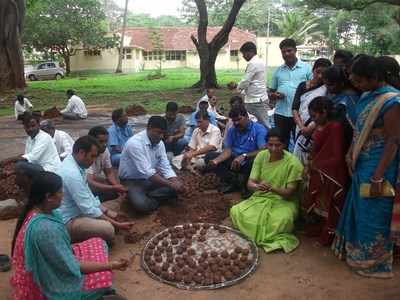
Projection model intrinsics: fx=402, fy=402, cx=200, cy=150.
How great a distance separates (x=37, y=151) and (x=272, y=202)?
2678 millimetres

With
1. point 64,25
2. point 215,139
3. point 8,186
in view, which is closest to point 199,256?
point 215,139

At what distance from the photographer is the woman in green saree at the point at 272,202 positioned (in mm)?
3729

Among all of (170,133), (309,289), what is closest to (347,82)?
(309,289)

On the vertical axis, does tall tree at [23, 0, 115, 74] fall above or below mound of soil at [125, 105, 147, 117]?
above

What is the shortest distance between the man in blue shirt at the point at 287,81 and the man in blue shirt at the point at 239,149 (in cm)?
37

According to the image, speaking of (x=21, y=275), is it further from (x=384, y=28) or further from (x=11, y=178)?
(x=384, y=28)

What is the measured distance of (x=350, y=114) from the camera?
3.35 metres

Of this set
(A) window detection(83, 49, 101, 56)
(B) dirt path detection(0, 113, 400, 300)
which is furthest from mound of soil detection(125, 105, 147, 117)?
(A) window detection(83, 49, 101, 56)

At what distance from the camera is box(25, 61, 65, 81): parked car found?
27125mm

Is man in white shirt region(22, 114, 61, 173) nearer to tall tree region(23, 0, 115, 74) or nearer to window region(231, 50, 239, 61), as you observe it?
tall tree region(23, 0, 115, 74)

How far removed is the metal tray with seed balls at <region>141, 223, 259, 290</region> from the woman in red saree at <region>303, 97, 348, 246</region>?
701 millimetres

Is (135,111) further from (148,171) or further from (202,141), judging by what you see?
(148,171)

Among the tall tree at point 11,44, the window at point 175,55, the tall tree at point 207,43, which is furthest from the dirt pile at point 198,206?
the window at point 175,55

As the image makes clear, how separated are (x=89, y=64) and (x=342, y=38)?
2352 cm
